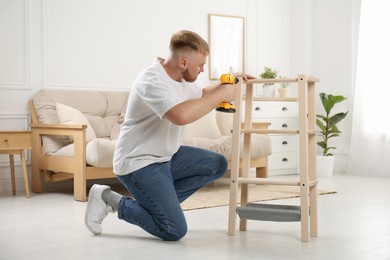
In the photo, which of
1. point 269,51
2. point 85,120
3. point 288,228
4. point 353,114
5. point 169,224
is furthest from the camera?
point 269,51

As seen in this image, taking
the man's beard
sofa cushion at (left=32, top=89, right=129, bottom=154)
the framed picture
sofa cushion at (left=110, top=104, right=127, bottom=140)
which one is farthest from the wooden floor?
the framed picture

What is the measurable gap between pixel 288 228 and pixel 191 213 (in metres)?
0.76

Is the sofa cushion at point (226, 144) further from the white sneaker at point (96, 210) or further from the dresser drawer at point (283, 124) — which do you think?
the white sneaker at point (96, 210)

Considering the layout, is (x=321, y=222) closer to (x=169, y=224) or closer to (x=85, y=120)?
(x=169, y=224)

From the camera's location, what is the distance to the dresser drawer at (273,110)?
6141 mm

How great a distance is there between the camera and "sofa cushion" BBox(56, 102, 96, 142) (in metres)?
4.89

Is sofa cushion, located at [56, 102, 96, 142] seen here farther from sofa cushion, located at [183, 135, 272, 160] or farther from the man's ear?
the man's ear

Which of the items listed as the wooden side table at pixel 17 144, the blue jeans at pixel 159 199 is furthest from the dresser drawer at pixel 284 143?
the blue jeans at pixel 159 199

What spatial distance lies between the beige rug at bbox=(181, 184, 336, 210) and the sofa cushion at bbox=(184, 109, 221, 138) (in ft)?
1.52

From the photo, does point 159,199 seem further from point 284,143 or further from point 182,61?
point 284,143

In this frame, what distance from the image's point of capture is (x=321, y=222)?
342 cm

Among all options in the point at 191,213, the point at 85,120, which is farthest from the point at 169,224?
the point at 85,120

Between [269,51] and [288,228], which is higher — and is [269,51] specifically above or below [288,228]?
above

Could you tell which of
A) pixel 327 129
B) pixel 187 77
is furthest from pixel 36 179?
pixel 327 129
